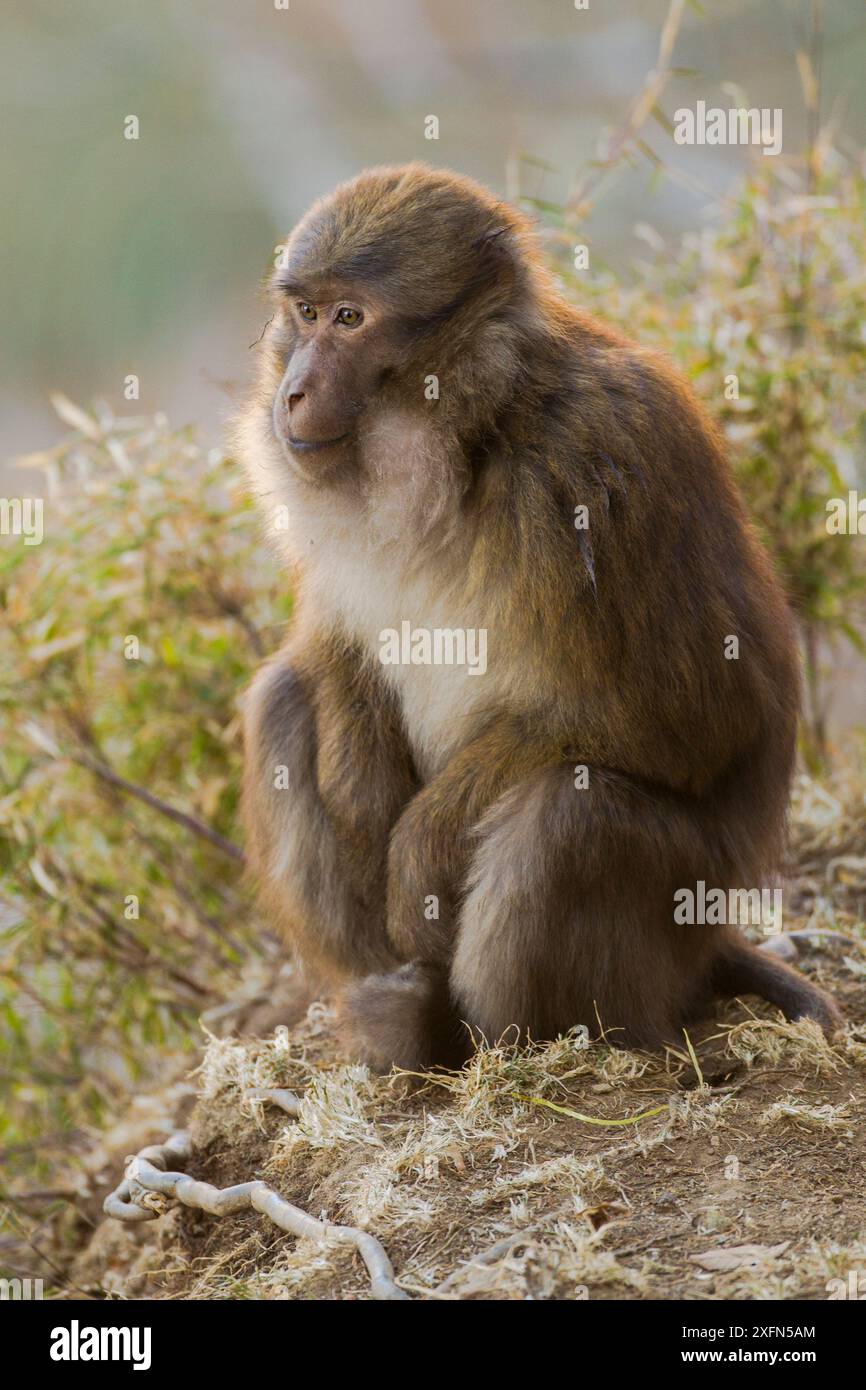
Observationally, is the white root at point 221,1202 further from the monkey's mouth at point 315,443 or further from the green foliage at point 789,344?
the green foliage at point 789,344

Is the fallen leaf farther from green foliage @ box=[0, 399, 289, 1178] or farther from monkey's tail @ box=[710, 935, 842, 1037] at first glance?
green foliage @ box=[0, 399, 289, 1178]

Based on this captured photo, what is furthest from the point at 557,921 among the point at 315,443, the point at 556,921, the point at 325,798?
the point at 315,443

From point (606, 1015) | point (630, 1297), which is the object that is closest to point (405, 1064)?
point (606, 1015)

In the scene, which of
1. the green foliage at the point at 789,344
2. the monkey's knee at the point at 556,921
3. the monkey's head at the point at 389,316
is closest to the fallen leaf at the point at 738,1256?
the monkey's knee at the point at 556,921

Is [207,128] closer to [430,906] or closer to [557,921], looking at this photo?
[430,906]

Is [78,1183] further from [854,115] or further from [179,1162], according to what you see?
[854,115]

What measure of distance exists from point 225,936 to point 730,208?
156 inches

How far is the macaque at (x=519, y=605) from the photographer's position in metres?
3.78

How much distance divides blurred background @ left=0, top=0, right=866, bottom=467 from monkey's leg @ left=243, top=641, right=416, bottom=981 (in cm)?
819

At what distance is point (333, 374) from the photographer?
3.82m

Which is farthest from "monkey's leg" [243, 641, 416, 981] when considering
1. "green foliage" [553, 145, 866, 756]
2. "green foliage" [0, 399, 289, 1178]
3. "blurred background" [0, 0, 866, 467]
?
"blurred background" [0, 0, 866, 467]

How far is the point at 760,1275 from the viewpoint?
9.89ft

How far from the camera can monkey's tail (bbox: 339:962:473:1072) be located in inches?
161

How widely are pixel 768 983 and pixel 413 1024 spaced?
3.48 feet
